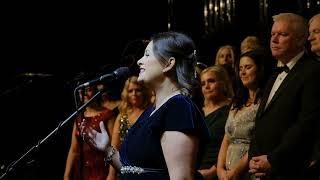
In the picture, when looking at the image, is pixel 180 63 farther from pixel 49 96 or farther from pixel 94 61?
pixel 94 61

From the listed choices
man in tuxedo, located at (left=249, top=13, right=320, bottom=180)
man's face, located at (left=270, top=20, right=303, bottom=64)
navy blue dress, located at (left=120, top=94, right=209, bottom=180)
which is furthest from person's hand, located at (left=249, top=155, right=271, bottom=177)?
navy blue dress, located at (left=120, top=94, right=209, bottom=180)

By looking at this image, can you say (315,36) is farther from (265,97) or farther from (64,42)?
(64,42)

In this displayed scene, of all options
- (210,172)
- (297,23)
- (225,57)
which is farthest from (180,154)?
(225,57)

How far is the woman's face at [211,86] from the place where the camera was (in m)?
4.76

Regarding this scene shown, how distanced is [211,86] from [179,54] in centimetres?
201

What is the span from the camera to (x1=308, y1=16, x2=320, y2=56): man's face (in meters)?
4.15

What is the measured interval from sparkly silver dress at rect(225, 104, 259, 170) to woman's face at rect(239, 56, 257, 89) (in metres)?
0.17

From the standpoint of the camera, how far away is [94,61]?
25.2ft

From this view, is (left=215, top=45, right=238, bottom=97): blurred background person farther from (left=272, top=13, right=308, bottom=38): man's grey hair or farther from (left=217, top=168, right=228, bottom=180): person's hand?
(left=272, top=13, right=308, bottom=38): man's grey hair

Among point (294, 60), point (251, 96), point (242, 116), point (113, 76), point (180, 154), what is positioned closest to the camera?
point (180, 154)

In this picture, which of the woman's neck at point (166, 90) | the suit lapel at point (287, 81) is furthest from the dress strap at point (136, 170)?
the suit lapel at point (287, 81)

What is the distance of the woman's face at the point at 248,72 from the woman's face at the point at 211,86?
0.35 meters

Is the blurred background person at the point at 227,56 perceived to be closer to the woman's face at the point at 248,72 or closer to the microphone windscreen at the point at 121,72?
the woman's face at the point at 248,72

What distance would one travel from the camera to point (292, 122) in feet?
11.5
